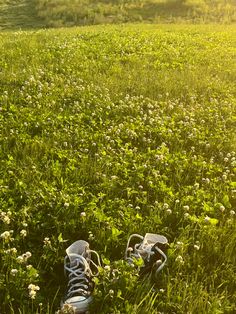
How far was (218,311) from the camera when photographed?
448 centimetres

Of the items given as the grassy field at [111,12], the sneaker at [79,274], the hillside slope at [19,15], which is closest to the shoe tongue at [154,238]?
the sneaker at [79,274]

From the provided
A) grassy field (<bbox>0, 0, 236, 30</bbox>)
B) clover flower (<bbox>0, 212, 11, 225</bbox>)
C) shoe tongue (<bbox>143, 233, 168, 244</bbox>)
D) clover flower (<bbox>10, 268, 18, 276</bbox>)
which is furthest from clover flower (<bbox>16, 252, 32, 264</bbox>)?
grassy field (<bbox>0, 0, 236, 30</bbox>)

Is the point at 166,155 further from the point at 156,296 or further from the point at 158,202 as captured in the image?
the point at 156,296

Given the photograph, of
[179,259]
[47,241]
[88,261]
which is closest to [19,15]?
[47,241]

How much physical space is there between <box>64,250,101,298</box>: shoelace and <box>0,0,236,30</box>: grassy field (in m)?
29.2

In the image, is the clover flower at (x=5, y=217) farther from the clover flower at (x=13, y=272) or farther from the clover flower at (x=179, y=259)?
the clover flower at (x=179, y=259)

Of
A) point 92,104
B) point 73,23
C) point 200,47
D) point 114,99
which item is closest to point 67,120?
point 92,104

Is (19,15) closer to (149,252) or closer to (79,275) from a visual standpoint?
(149,252)

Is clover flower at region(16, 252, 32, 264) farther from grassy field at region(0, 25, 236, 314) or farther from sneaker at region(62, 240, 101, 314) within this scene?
sneaker at region(62, 240, 101, 314)

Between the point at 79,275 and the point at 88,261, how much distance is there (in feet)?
0.96

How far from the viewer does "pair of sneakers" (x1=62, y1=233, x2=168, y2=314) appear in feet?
14.7

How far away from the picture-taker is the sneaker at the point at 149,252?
16.3 ft

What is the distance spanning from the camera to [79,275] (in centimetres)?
469

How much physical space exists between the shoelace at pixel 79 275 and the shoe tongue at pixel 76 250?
14 mm
